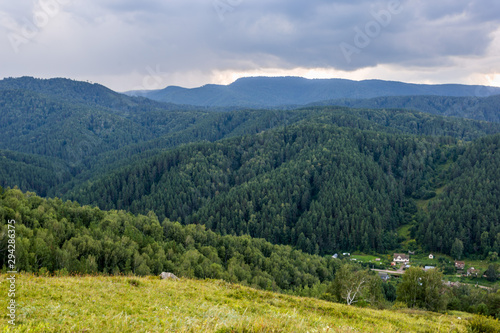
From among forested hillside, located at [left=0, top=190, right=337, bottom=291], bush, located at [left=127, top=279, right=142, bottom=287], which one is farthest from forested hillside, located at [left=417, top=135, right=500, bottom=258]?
bush, located at [left=127, top=279, right=142, bottom=287]

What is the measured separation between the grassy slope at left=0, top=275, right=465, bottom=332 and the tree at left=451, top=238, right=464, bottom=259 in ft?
474

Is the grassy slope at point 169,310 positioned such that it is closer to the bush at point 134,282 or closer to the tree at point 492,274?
the bush at point 134,282

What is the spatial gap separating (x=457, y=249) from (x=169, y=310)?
581 ft

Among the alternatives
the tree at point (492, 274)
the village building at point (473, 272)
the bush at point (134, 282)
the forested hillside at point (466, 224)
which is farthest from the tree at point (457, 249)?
the bush at point (134, 282)

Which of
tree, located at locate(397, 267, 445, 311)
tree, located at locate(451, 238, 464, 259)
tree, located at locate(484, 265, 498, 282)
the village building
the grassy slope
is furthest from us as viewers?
tree, located at locate(451, 238, 464, 259)

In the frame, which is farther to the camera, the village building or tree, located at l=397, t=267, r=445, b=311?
the village building

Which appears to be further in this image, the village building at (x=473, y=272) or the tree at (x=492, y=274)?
the village building at (x=473, y=272)

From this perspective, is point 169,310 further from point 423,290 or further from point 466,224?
point 466,224

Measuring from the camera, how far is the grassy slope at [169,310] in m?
16.0

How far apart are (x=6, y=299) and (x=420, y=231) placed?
20500 centimetres

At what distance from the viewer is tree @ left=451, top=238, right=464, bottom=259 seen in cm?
15238

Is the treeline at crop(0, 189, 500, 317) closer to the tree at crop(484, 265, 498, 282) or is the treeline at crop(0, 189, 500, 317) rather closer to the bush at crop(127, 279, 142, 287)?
the bush at crop(127, 279, 142, 287)

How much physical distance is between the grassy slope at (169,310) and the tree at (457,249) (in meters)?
144

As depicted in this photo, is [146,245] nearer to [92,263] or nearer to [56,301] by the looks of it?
[92,263]
